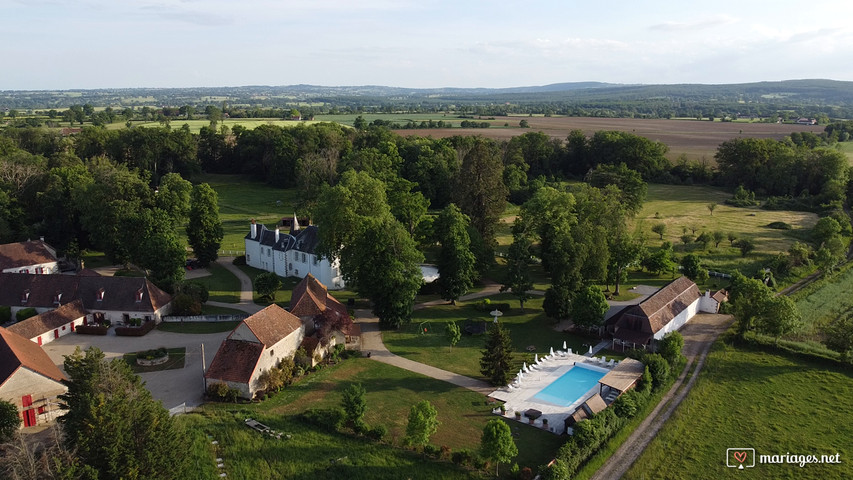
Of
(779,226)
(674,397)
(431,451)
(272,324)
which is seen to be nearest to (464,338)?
(272,324)

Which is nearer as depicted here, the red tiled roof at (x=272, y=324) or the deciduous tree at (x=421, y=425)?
the deciduous tree at (x=421, y=425)

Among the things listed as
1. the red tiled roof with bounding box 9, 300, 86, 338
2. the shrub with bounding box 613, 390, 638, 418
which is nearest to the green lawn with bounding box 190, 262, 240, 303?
the red tiled roof with bounding box 9, 300, 86, 338

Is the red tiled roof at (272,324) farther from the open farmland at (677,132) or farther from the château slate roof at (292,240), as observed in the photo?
the open farmland at (677,132)

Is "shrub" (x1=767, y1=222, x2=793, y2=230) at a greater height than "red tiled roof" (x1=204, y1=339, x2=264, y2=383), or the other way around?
"shrub" (x1=767, y1=222, x2=793, y2=230)

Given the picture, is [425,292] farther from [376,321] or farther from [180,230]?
[180,230]

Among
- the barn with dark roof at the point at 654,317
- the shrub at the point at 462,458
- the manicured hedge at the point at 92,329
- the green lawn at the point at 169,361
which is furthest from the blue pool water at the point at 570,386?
the manicured hedge at the point at 92,329

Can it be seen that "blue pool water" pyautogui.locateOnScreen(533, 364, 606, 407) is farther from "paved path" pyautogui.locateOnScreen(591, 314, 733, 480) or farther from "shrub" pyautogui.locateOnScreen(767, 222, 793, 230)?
"shrub" pyautogui.locateOnScreen(767, 222, 793, 230)
